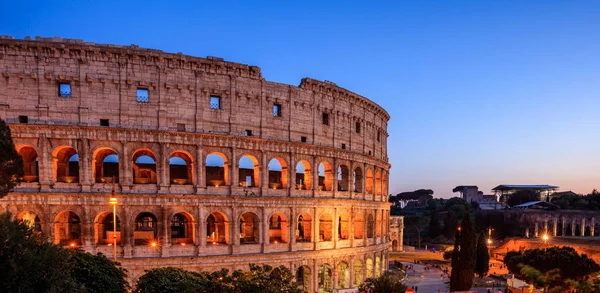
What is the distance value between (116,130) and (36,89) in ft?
16.5

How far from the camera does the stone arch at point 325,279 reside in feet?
98.9

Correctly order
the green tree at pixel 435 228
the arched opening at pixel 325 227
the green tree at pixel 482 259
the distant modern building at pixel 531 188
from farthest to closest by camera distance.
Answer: the distant modern building at pixel 531 188
the green tree at pixel 435 228
the green tree at pixel 482 259
the arched opening at pixel 325 227

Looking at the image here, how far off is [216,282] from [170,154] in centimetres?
1205

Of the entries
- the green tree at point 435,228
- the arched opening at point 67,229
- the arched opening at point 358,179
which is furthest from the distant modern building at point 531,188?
the arched opening at point 67,229

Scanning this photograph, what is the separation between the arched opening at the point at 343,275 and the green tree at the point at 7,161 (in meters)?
23.9

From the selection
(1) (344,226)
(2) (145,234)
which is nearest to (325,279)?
(1) (344,226)

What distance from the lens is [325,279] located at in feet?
101

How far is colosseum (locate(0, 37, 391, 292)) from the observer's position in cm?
2259

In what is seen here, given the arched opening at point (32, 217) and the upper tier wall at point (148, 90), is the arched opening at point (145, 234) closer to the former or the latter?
the arched opening at point (32, 217)

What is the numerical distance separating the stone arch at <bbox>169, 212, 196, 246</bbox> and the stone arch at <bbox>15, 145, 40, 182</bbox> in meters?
8.89

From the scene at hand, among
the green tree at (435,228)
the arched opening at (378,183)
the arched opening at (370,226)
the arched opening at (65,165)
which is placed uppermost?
the arched opening at (65,165)

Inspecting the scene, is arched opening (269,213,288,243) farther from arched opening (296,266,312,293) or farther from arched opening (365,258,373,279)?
arched opening (365,258,373,279)

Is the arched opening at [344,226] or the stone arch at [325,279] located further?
the arched opening at [344,226]

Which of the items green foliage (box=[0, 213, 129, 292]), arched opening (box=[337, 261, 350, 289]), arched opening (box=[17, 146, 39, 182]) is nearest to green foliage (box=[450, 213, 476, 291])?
arched opening (box=[337, 261, 350, 289])
